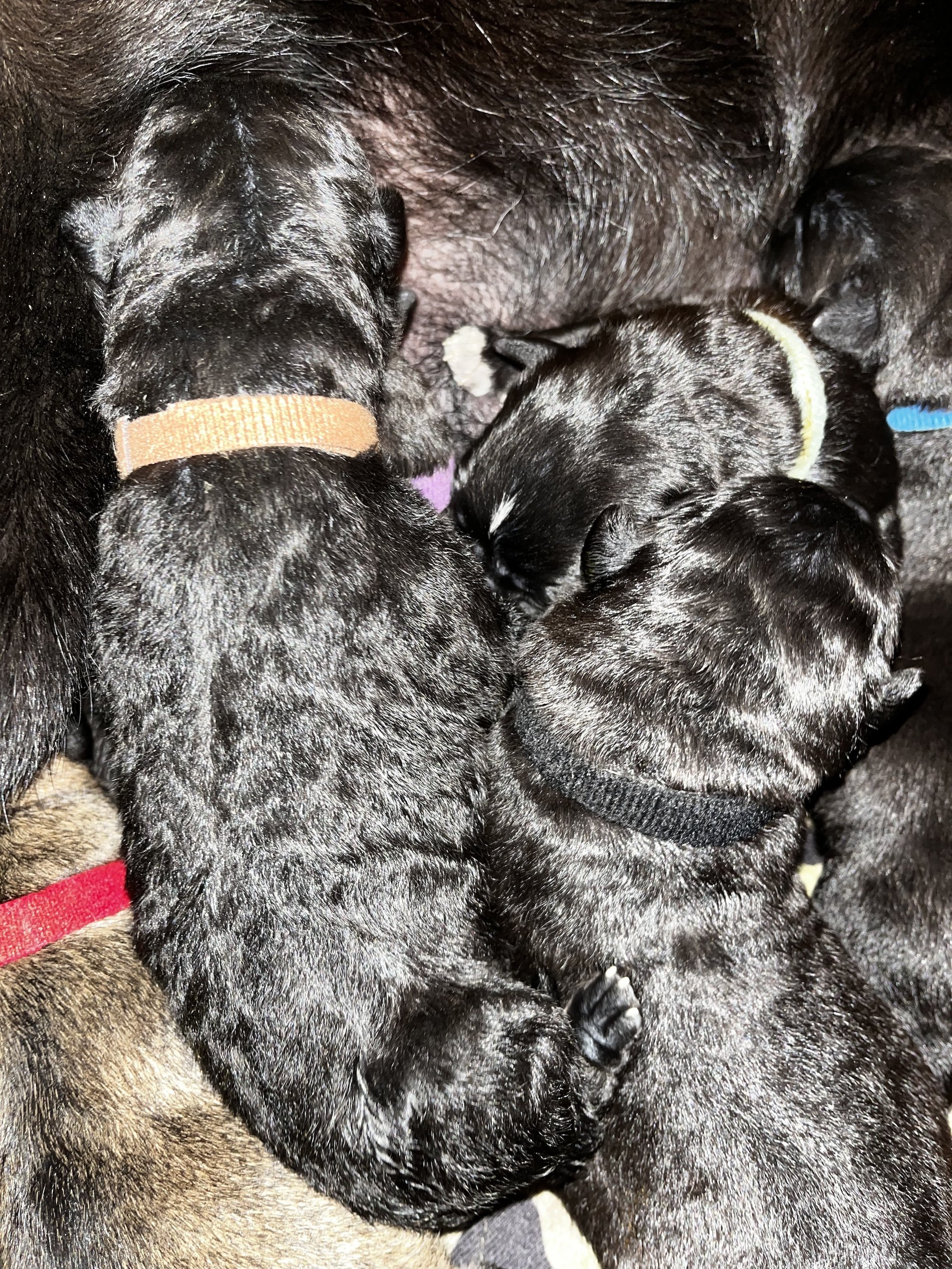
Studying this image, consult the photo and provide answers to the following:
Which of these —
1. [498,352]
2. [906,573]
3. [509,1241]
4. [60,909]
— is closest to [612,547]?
[498,352]

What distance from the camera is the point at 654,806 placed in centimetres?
194

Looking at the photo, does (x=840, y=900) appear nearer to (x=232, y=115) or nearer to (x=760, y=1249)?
(x=760, y=1249)

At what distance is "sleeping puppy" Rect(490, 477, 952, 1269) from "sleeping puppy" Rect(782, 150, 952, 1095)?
22cm

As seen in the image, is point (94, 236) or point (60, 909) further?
point (60, 909)

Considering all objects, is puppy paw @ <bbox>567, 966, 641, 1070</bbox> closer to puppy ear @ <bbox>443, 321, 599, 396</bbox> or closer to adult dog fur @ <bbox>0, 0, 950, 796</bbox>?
adult dog fur @ <bbox>0, 0, 950, 796</bbox>

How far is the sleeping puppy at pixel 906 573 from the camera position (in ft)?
7.15

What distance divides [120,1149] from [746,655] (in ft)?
4.04

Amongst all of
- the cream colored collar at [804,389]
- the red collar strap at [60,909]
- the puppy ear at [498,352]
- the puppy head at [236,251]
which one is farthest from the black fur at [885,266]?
the red collar strap at [60,909]

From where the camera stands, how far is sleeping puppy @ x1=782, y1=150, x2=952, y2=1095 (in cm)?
218

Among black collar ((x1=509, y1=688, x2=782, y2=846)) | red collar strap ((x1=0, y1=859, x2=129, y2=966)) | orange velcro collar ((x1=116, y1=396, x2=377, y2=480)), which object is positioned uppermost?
orange velcro collar ((x1=116, y1=396, x2=377, y2=480))

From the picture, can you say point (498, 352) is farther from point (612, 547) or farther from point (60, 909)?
point (60, 909)

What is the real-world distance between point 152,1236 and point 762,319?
70.0 inches

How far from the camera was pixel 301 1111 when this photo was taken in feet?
6.05

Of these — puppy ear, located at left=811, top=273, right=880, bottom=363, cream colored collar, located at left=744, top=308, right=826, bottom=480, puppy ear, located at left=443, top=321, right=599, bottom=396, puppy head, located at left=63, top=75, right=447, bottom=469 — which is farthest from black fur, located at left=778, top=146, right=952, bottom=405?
puppy head, located at left=63, top=75, right=447, bottom=469
